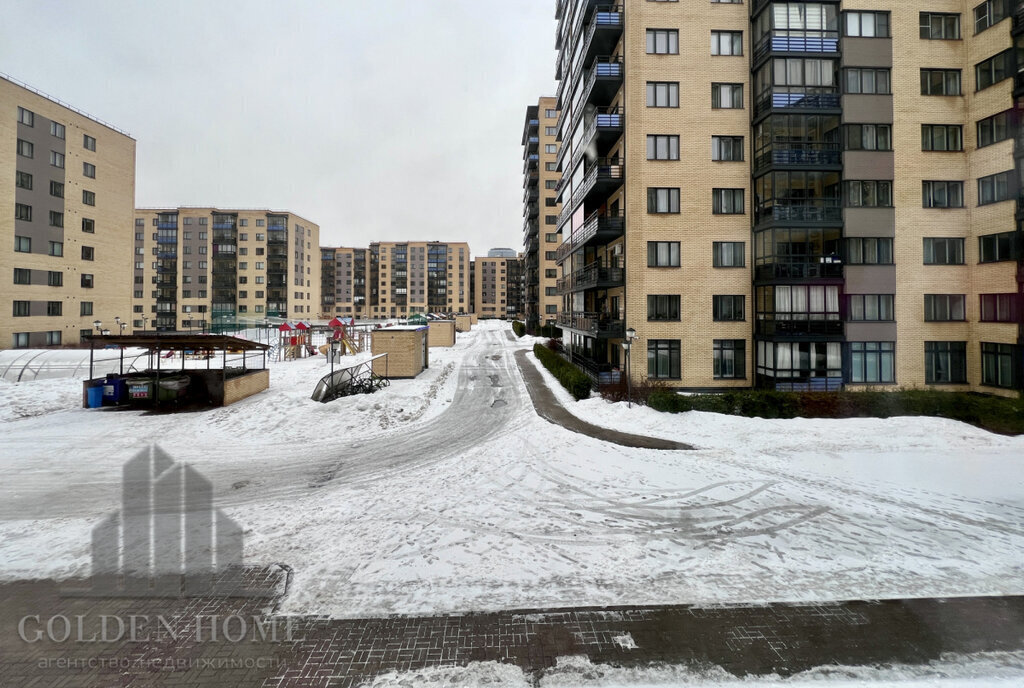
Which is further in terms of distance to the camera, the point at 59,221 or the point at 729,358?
the point at 59,221

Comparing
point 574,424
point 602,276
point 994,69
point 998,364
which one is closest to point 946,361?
point 998,364

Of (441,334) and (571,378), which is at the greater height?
(441,334)

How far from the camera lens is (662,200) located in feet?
78.0

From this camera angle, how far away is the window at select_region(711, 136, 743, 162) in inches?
936

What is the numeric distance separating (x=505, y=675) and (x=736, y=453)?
1105cm

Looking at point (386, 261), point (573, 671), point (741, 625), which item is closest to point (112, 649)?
point (573, 671)

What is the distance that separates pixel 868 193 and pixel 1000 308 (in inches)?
324

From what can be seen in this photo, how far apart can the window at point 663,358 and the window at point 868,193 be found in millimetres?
11317

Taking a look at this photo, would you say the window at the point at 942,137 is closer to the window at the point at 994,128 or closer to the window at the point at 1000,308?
the window at the point at 994,128

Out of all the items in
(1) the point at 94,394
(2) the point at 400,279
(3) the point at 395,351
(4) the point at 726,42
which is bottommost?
(1) the point at 94,394

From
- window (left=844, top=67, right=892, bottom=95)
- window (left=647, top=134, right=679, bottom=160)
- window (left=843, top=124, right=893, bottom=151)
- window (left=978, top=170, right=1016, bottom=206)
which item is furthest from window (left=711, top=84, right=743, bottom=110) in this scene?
window (left=978, top=170, right=1016, bottom=206)

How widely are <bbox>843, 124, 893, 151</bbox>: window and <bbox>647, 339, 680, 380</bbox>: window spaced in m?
13.4

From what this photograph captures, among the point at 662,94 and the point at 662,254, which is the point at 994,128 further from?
the point at 662,254

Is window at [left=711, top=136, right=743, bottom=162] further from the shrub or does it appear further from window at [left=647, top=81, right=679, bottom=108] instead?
the shrub
